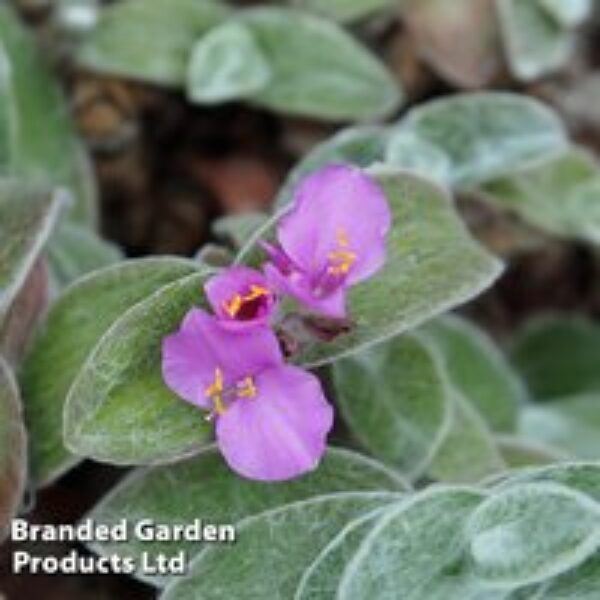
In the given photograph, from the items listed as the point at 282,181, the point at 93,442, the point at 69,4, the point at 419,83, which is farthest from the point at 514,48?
the point at 93,442

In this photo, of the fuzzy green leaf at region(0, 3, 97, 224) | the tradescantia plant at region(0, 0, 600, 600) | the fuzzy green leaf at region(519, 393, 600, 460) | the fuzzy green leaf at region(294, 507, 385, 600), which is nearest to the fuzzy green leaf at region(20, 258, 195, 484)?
the tradescantia plant at region(0, 0, 600, 600)

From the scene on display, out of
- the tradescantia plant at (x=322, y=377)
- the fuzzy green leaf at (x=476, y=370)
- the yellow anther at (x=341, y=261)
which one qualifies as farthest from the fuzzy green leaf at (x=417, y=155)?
the yellow anther at (x=341, y=261)

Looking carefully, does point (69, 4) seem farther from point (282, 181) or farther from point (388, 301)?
point (388, 301)

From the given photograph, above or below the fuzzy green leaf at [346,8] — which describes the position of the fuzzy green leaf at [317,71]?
below

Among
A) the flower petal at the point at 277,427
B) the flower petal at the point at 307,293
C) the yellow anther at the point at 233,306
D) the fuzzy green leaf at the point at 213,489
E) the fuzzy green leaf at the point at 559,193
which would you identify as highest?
the flower petal at the point at 307,293

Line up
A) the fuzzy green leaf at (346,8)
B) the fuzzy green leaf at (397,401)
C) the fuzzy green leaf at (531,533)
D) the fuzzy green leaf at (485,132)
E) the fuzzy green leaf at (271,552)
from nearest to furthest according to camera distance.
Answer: the fuzzy green leaf at (531,533) → the fuzzy green leaf at (271,552) → the fuzzy green leaf at (397,401) → the fuzzy green leaf at (485,132) → the fuzzy green leaf at (346,8)

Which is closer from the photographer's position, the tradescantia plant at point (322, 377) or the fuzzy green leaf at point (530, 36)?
the tradescantia plant at point (322, 377)

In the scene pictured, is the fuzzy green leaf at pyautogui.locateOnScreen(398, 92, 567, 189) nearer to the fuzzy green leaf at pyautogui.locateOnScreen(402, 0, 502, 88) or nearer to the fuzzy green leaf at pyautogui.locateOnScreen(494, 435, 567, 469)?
the fuzzy green leaf at pyautogui.locateOnScreen(402, 0, 502, 88)

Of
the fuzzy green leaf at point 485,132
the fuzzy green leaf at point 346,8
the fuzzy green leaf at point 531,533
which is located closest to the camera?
the fuzzy green leaf at point 531,533

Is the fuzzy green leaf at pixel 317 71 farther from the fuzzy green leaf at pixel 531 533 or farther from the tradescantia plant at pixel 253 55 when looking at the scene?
the fuzzy green leaf at pixel 531 533
